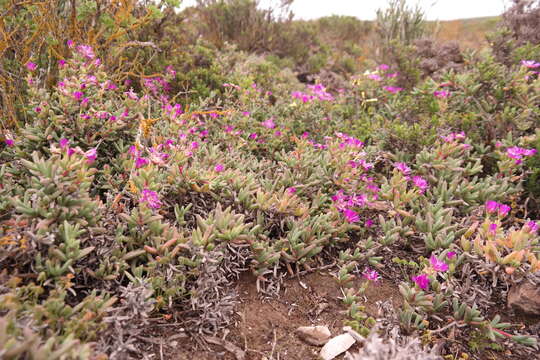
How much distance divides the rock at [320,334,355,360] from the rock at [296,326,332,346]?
0.13 ft

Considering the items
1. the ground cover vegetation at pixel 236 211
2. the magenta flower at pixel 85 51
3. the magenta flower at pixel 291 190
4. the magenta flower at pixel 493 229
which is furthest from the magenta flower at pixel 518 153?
the magenta flower at pixel 85 51

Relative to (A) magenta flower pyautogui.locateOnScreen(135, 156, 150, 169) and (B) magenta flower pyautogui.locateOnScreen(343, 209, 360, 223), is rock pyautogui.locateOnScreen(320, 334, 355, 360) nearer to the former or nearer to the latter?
(B) magenta flower pyautogui.locateOnScreen(343, 209, 360, 223)

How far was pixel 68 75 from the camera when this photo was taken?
2822mm

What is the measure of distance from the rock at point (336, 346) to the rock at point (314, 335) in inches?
1.5

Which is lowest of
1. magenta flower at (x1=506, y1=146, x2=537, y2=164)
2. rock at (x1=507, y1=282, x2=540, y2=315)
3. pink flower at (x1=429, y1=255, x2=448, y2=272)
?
rock at (x1=507, y1=282, x2=540, y2=315)

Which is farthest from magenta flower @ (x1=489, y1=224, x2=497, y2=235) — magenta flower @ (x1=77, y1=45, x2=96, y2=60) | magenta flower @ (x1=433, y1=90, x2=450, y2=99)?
magenta flower @ (x1=77, y1=45, x2=96, y2=60)

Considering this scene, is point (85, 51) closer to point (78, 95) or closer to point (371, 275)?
point (78, 95)

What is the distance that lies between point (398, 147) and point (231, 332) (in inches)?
91.9

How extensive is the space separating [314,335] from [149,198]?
1.10 m

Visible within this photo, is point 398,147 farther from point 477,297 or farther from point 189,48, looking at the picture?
point 189,48

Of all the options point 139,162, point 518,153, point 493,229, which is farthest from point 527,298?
point 139,162

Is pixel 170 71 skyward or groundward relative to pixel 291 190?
skyward

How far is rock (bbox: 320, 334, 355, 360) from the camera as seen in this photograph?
1814 millimetres

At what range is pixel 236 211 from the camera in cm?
243
